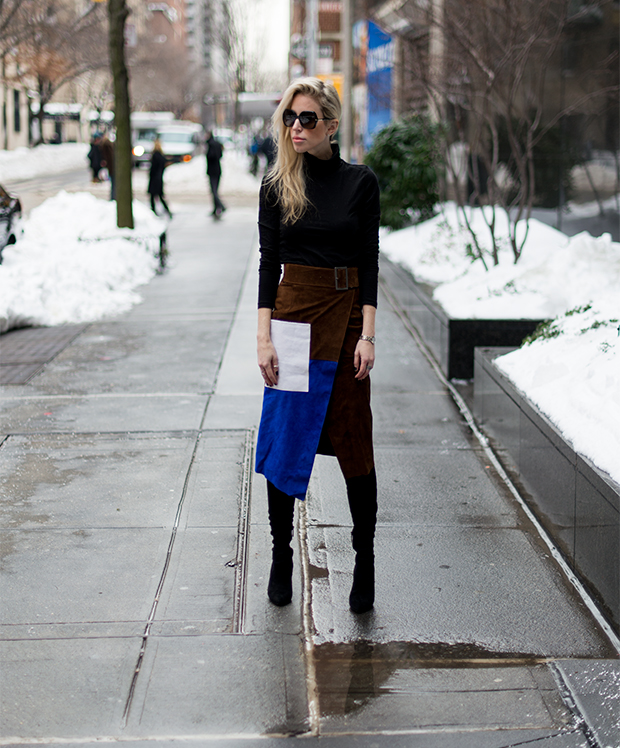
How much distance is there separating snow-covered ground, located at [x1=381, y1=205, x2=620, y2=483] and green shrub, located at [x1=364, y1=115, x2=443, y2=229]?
19.7 inches

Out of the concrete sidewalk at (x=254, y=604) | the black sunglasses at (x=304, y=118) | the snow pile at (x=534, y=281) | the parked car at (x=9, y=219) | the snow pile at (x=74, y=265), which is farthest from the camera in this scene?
the parked car at (x=9, y=219)

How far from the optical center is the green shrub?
1393cm

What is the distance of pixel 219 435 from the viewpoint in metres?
5.85

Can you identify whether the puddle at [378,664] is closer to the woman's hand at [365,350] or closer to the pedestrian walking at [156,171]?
the woman's hand at [365,350]

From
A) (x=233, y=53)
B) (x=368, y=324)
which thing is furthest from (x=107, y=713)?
(x=233, y=53)

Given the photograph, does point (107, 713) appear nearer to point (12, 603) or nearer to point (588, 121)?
point (12, 603)

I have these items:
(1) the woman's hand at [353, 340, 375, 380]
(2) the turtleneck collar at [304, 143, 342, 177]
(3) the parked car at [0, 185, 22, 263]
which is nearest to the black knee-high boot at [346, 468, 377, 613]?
(1) the woman's hand at [353, 340, 375, 380]

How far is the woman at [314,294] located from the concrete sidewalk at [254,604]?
63 centimetres

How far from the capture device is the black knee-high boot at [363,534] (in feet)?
11.4

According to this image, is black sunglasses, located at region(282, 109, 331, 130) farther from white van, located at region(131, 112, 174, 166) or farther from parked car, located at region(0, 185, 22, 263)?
white van, located at region(131, 112, 174, 166)

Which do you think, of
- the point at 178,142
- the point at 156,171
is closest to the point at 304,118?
the point at 156,171

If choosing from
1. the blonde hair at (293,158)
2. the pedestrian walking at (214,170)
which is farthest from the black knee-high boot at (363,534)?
the pedestrian walking at (214,170)

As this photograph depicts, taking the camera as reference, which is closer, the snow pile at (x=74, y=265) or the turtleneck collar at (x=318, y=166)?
the turtleneck collar at (x=318, y=166)

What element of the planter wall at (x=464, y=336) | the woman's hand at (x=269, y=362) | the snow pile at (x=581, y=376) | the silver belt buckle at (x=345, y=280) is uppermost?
the silver belt buckle at (x=345, y=280)
